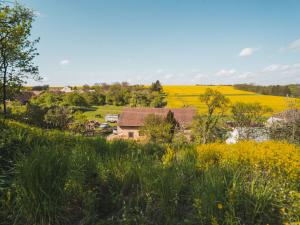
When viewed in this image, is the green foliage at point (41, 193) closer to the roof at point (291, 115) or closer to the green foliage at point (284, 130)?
the roof at point (291, 115)

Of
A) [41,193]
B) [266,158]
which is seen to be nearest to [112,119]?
[266,158]

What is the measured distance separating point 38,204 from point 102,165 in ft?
3.45

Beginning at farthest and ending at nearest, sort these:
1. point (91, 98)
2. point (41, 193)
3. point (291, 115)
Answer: point (91, 98), point (291, 115), point (41, 193)

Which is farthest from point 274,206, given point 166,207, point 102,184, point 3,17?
point 3,17

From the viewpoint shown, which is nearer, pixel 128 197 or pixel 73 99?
pixel 128 197

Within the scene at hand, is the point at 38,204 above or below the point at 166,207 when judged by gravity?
above

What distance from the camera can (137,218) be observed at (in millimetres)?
2414

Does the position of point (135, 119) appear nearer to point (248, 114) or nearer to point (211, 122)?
point (211, 122)

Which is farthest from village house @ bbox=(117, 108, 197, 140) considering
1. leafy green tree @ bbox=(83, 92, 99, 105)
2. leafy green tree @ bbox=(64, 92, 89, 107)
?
leafy green tree @ bbox=(83, 92, 99, 105)

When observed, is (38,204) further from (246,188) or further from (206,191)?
(246,188)

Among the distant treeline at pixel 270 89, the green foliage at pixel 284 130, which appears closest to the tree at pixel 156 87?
the distant treeline at pixel 270 89

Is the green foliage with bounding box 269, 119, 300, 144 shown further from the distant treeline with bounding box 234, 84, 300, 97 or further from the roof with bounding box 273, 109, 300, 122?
the distant treeline with bounding box 234, 84, 300, 97

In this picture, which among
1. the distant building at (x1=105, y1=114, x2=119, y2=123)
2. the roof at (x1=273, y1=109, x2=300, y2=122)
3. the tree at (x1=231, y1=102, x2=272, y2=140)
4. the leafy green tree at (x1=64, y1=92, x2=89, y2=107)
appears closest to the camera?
the roof at (x1=273, y1=109, x2=300, y2=122)

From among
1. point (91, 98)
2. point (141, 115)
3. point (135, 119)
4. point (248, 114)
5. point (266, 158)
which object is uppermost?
point (91, 98)
